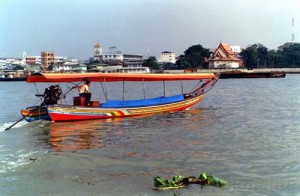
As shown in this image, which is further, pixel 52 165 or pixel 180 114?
pixel 180 114

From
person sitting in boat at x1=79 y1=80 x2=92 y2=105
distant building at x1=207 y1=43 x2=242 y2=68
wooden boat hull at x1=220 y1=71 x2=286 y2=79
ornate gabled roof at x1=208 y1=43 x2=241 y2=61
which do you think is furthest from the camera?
ornate gabled roof at x1=208 y1=43 x2=241 y2=61

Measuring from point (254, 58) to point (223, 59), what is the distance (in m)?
6.80

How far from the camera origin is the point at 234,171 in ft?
24.0

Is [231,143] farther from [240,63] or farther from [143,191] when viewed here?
[240,63]

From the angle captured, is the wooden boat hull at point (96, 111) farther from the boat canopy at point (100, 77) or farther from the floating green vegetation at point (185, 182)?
the floating green vegetation at point (185, 182)

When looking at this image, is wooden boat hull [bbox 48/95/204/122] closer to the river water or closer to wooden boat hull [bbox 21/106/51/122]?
the river water

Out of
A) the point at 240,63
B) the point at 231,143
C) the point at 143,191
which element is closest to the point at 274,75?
the point at 240,63

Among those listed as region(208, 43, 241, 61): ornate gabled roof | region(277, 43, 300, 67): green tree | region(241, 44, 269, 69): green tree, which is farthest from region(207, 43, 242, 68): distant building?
region(277, 43, 300, 67): green tree

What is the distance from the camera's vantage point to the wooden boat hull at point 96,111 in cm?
1382

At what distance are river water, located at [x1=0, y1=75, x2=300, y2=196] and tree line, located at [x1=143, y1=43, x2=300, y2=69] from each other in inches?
2846

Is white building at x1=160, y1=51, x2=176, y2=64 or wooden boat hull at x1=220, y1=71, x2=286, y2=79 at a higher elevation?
white building at x1=160, y1=51, x2=176, y2=64

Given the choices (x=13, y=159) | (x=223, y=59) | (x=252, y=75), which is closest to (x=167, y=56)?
(x=223, y=59)

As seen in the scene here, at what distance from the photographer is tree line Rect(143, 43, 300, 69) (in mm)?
86062

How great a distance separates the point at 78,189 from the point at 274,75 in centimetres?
6378
